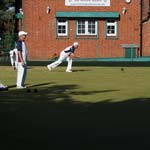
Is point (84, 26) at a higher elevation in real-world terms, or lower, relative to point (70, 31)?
higher

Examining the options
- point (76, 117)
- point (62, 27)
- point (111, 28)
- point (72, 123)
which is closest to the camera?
point (72, 123)

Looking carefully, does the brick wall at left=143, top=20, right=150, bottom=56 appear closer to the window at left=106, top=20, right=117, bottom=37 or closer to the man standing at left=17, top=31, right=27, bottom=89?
the window at left=106, top=20, right=117, bottom=37

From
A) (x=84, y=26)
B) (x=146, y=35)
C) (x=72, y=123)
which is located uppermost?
(x=84, y=26)

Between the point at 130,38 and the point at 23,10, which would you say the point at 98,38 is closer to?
the point at 130,38

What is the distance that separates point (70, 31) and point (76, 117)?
36.5 m

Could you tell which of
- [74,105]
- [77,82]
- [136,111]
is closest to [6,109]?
[74,105]

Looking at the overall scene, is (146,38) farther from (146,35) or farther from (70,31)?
(70,31)

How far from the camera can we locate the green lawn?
949cm

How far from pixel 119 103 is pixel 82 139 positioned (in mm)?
5709

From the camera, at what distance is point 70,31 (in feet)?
160

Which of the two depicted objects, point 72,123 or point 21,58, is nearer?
point 72,123

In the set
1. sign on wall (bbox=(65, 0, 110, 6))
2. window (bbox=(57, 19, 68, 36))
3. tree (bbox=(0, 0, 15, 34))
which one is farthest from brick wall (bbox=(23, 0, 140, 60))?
tree (bbox=(0, 0, 15, 34))

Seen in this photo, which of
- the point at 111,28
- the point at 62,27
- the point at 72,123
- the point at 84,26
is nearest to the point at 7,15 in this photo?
the point at 62,27

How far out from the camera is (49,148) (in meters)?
8.98
